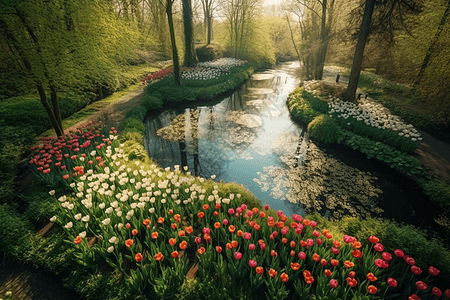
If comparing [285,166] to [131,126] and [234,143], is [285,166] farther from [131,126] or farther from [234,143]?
[131,126]

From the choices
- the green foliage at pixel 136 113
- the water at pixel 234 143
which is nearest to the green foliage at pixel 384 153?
the water at pixel 234 143

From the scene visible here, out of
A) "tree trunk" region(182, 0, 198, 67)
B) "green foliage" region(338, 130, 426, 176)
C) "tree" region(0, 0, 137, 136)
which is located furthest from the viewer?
"tree trunk" region(182, 0, 198, 67)

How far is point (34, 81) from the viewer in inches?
225

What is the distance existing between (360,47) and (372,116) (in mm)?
3968

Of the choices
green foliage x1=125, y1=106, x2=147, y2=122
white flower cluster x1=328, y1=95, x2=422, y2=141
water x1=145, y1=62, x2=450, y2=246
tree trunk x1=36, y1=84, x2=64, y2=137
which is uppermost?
tree trunk x1=36, y1=84, x2=64, y2=137

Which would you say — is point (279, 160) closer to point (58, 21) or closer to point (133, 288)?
point (133, 288)

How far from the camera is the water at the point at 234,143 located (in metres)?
7.30

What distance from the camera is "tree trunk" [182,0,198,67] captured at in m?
20.5

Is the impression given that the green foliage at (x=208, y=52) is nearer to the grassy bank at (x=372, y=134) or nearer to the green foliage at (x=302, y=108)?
the green foliage at (x=302, y=108)

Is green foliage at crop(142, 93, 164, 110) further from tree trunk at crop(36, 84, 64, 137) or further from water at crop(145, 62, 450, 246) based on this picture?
tree trunk at crop(36, 84, 64, 137)

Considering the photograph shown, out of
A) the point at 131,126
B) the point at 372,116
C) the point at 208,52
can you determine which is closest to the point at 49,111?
the point at 131,126

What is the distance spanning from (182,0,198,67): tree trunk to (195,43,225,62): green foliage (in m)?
7.06

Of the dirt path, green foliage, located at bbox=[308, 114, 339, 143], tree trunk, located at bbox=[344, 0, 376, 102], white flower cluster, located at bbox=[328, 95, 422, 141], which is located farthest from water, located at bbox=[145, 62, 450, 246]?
tree trunk, located at bbox=[344, 0, 376, 102]

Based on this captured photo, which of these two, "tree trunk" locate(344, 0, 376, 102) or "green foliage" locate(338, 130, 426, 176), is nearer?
"green foliage" locate(338, 130, 426, 176)
